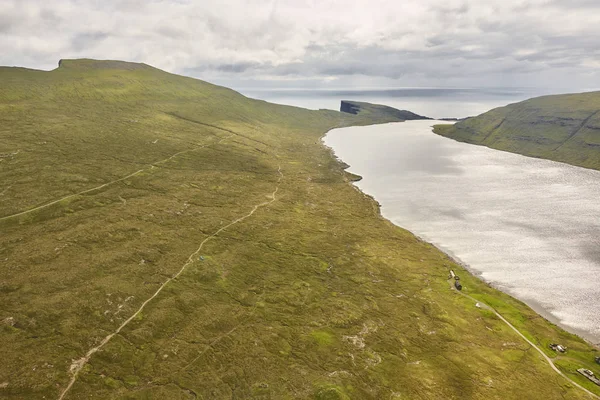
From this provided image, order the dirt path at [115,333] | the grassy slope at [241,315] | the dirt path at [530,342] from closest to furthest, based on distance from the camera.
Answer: the dirt path at [115,333] → the grassy slope at [241,315] → the dirt path at [530,342]

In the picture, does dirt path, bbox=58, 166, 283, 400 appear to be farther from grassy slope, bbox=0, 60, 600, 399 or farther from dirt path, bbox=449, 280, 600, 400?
dirt path, bbox=449, 280, 600, 400

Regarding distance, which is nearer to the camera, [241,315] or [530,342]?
[530,342]

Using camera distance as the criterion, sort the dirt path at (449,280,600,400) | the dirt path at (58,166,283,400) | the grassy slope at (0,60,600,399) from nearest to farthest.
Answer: the dirt path at (58,166,283,400) → the grassy slope at (0,60,600,399) → the dirt path at (449,280,600,400)

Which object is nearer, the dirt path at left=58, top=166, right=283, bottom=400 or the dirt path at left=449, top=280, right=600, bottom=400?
the dirt path at left=58, top=166, right=283, bottom=400

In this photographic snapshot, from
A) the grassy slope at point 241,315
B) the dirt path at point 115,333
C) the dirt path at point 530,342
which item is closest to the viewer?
the dirt path at point 115,333

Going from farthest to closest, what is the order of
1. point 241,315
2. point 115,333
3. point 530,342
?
point 241,315
point 530,342
point 115,333

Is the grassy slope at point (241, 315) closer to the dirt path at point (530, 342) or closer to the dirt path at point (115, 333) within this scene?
the dirt path at point (115, 333)

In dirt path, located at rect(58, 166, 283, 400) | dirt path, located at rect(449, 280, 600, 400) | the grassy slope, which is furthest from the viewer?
dirt path, located at rect(449, 280, 600, 400)

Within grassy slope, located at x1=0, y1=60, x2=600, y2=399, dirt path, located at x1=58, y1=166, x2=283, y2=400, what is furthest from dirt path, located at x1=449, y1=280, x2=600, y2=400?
dirt path, located at x1=58, y1=166, x2=283, y2=400

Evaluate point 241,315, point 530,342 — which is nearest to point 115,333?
point 241,315

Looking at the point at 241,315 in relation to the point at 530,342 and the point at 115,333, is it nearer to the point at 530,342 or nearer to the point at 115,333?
the point at 115,333

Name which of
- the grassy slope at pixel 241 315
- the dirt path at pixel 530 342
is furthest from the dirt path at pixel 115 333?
the dirt path at pixel 530 342
